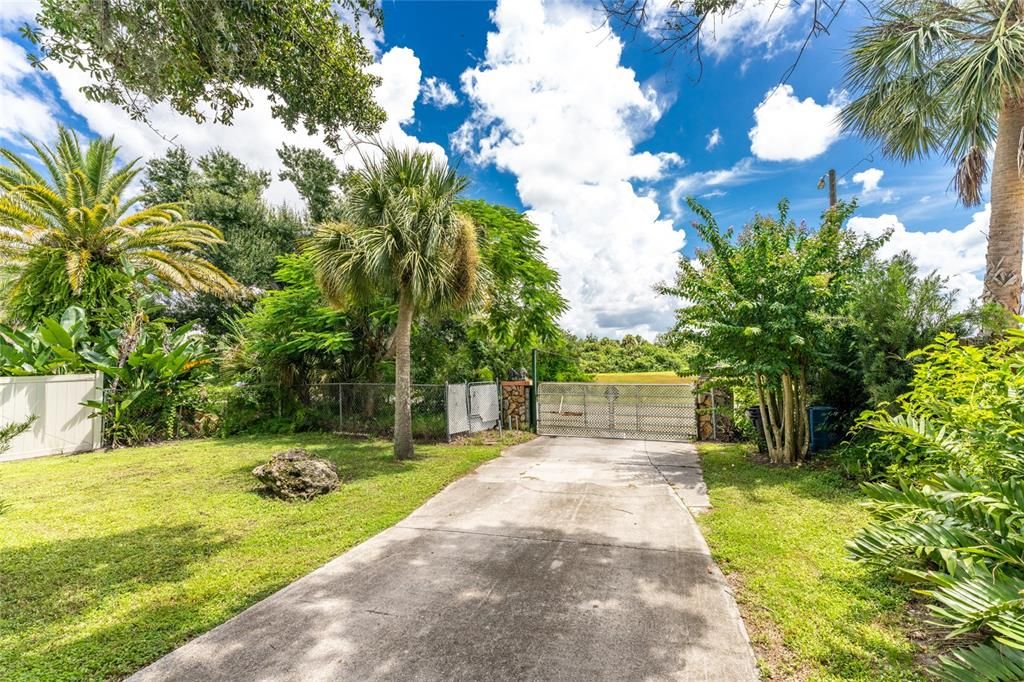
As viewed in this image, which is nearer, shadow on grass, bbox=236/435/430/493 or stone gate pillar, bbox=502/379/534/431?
shadow on grass, bbox=236/435/430/493

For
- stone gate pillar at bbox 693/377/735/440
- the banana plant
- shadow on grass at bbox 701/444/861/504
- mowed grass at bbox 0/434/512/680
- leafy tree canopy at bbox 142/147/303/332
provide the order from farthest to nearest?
leafy tree canopy at bbox 142/147/303/332, stone gate pillar at bbox 693/377/735/440, the banana plant, shadow on grass at bbox 701/444/861/504, mowed grass at bbox 0/434/512/680

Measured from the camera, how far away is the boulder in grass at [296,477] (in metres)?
5.86

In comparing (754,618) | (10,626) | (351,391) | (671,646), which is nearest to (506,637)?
(671,646)

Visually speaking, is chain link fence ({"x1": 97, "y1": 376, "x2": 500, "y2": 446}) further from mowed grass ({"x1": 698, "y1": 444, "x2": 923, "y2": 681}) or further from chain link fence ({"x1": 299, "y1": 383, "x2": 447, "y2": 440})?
mowed grass ({"x1": 698, "y1": 444, "x2": 923, "y2": 681})

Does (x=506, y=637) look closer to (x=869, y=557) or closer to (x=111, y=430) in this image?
(x=869, y=557)

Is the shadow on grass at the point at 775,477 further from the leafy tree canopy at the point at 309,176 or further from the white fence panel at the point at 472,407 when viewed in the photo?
the leafy tree canopy at the point at 309,176

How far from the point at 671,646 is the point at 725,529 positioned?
2370 millimetres

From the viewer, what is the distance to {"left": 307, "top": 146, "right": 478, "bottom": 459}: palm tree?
761 centimetres

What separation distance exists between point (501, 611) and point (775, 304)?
6.35 meters

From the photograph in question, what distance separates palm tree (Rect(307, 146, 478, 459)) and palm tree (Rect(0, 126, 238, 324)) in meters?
7.71

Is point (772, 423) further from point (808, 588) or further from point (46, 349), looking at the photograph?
point (46, 349)

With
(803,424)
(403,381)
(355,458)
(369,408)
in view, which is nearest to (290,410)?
(369,408)

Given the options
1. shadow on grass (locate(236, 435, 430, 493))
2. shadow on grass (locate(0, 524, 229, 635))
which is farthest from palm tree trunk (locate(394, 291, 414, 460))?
shadow on grass (locate(0, 524, 229, 635))

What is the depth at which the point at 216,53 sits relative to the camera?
3516 mm
